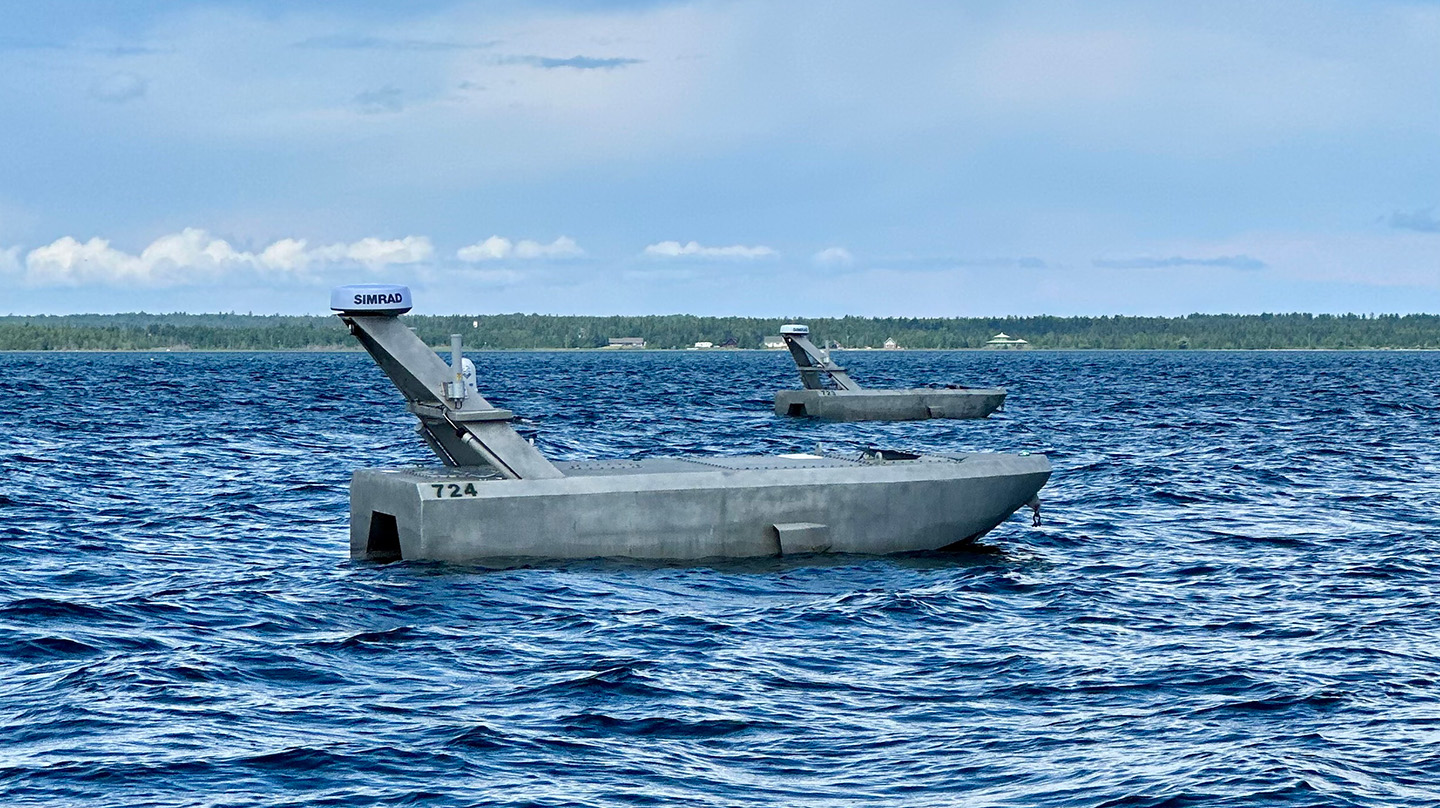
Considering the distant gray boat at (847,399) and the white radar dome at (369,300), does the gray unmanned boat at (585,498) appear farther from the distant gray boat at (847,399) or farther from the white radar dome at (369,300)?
the distant gray boat at (847,399)

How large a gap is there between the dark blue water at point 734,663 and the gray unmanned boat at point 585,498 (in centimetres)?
61

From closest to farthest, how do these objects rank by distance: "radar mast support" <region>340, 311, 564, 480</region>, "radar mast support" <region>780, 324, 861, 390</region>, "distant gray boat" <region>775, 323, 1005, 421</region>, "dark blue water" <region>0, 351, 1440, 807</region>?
"dark blue water" <region>0, 351, 1440, 807</region> < "radar mast support" <region>340, 311, 564, 480</region> < "distant gray boat" <region>775, 323, 1005, 421</region> < "radar mast support" <region>780, 324, 861, 390</region>

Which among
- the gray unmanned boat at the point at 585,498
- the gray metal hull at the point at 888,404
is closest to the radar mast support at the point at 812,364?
the gray metal hull at the point at 888,404

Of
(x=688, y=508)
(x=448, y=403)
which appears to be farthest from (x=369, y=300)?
(x=688, y=508)

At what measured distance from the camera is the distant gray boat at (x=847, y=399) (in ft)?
249

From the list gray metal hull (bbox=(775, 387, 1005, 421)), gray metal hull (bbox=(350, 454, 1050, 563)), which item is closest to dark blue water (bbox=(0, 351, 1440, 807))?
gray metal hull (bbox=(350, 454, 1050, 563))

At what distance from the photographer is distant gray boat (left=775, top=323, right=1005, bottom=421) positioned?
249ft

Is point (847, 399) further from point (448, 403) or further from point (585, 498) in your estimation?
point (585, 498)

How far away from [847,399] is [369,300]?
50.7m

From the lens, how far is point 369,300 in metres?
26.6

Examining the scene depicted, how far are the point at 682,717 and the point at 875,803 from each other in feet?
11.9

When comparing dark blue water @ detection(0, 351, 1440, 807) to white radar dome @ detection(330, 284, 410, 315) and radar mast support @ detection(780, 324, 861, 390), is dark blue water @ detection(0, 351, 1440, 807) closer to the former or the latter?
white radar dome @ detection(330, 284, 410, 315)

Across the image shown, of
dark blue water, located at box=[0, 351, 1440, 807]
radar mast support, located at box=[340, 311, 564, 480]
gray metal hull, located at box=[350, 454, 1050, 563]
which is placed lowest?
dark blue water, located at box=[0, 351, 1440, 807]

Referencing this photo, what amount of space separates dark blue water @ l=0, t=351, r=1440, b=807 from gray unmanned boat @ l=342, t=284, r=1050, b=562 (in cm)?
61
